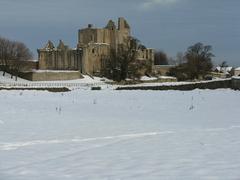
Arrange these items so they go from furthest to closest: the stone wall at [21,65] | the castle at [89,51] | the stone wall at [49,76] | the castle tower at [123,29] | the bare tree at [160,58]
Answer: the bare tree at [160,58]
the castle tower at [123,29]
the castle at [89,51]
the stone wall at [21,65]
the stone wall at [49,76]

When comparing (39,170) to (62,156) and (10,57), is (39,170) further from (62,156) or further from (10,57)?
(10,57)

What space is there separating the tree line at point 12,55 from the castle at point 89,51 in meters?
8.62

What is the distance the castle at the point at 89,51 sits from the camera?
362 feet

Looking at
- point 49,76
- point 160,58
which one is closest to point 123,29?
point 49,76

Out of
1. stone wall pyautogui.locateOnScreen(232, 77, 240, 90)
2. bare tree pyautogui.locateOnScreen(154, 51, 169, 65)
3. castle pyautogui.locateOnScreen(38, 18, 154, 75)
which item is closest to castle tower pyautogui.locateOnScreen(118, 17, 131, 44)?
castle pyautogui.locateOnScreen(38, 18, 154, 75)

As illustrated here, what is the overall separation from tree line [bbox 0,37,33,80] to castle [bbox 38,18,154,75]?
8623 mm

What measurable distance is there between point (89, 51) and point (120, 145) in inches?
4030

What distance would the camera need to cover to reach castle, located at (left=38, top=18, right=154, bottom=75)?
11031 cm

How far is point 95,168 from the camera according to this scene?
7.09 m

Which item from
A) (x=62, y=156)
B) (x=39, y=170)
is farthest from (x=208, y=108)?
(x=39, y=170)

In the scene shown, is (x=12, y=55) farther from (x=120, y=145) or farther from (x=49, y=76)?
(x=120, y=145)

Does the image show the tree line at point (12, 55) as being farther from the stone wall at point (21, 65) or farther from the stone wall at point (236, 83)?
the stone wall at point (236, 83)

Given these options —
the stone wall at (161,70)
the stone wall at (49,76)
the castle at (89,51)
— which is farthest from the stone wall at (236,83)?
the stone wall at (161,70)

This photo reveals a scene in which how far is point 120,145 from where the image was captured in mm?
9281
